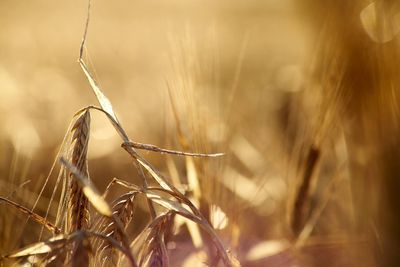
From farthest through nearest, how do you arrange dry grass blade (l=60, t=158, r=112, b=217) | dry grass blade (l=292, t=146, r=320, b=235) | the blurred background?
dry grass blade (l=292, t=146, r=320, b=235)
the blurred background
dry grass blade (l=60, t=158, r=112, b=217)

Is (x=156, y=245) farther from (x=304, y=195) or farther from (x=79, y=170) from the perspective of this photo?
(x=304, y=195)

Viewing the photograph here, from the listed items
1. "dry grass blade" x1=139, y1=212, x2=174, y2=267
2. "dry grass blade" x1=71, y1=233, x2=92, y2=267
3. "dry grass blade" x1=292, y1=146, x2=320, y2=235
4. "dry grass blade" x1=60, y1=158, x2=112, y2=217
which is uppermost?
"dry grass blade" x1=60, y1=158, x2=112, y2=217

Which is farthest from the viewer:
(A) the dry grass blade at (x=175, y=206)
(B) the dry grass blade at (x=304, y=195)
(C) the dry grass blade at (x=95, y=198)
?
(B) the dry grass blade at (x=304, y=195)

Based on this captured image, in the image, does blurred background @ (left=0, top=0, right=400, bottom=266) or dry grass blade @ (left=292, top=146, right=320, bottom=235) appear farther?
dry grass blade @ (left=292, top=146, right=320, bottom=235)

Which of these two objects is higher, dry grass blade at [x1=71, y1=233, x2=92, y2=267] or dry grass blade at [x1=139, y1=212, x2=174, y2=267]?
dry grass blade at [x1=71, y1=233, x2=92, y2=267]

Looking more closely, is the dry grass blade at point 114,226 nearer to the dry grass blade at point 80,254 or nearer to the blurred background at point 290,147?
the dry grass blade at point 80,254

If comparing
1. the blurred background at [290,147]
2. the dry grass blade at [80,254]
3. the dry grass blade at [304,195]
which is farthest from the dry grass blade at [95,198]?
the dry grass blade at [304,195]

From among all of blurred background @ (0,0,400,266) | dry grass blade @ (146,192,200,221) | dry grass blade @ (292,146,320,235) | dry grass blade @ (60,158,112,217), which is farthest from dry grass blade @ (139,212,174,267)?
dry grass blade @ (292,146,320,235)

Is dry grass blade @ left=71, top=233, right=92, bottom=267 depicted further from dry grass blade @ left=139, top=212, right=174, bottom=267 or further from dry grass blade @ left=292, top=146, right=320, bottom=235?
dry grass blade @ left=292, top=146, right=320, bottom=235
